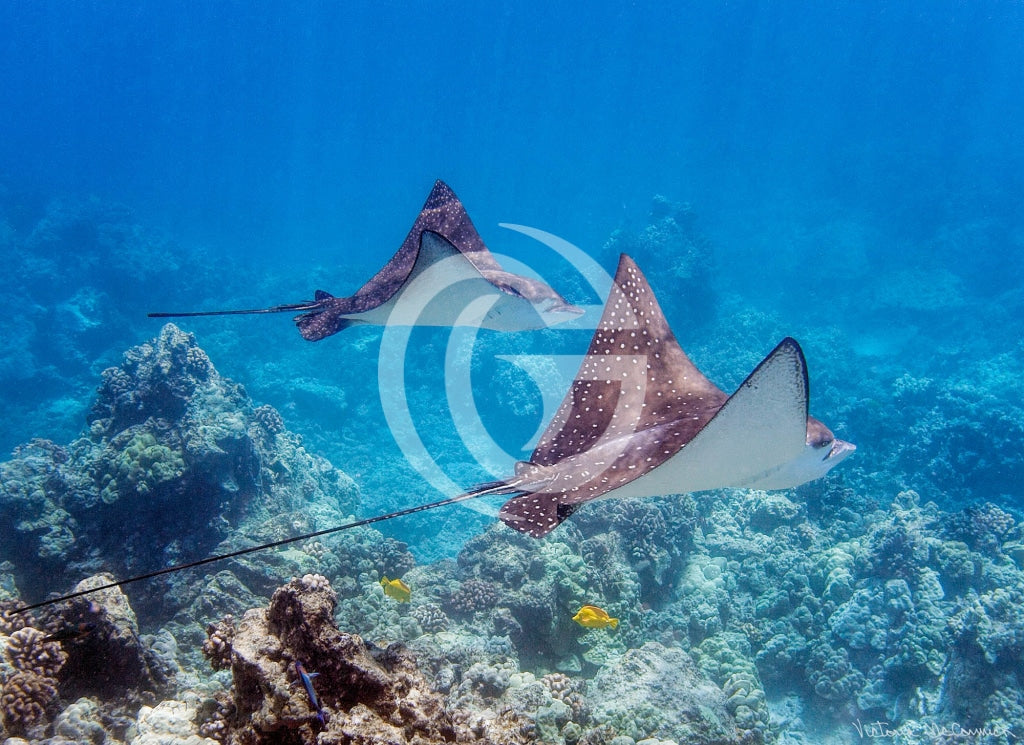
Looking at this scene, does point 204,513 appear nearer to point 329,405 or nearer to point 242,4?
point 329,405

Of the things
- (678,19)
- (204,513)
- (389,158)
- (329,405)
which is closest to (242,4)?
(389,158)

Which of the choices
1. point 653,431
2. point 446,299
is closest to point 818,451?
point 653,431

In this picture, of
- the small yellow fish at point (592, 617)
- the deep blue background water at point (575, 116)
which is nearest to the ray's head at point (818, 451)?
the small yellow fish at point (592, 617)

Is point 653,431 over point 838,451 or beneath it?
over

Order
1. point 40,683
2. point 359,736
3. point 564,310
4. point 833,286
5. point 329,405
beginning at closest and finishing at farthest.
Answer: point 359,736 < point 40,683 < point 564,310 < point 329,405 < point 833,286

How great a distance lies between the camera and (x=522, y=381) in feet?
55.5

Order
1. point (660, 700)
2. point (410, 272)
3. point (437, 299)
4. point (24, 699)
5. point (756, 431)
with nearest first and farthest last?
point (756, 431) < point (24, 699) < point (410, 272) < point (660, 700) < point (437, 299)

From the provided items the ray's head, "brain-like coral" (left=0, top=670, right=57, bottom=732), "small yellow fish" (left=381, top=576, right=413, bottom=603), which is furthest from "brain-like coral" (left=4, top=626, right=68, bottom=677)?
the ray's head

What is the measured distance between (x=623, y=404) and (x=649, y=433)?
664 mm

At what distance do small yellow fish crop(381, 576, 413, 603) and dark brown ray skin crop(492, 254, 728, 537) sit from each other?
3.55 metres

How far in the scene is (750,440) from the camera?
2900mm

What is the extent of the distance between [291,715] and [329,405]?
1632 centimetres

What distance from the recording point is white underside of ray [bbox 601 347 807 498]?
2.56 m

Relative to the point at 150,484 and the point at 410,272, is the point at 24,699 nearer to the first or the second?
the point at 410,272
